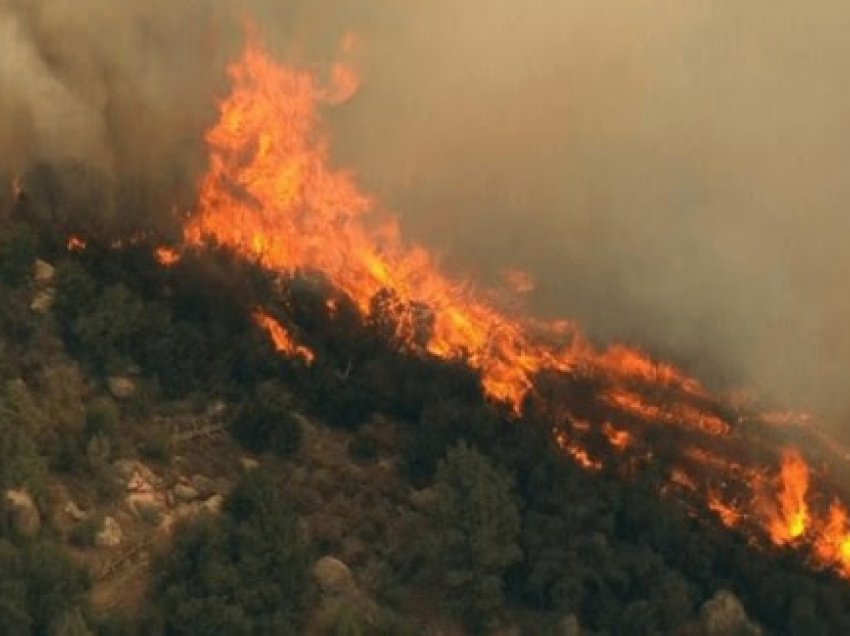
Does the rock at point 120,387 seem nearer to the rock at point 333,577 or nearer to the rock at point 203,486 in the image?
the rock at point 203,486

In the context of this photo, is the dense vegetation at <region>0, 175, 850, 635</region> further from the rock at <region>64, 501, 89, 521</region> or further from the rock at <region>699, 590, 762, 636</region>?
the rock at <region>64, 501, 89, 521</region>

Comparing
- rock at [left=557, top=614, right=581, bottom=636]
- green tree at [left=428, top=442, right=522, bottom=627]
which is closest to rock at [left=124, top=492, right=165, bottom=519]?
green tree at [left=428, top=442, right=522, bottom=627]

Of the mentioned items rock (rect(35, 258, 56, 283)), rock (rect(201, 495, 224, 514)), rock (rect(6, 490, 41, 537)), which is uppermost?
rock (rect(35, 258, 56, 283))

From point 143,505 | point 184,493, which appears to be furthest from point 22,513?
point 184,493

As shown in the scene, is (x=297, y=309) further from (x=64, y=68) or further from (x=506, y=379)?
(x=64, y=68)

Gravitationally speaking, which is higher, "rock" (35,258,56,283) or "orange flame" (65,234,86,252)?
"orange flame" (65,234,86,252)
